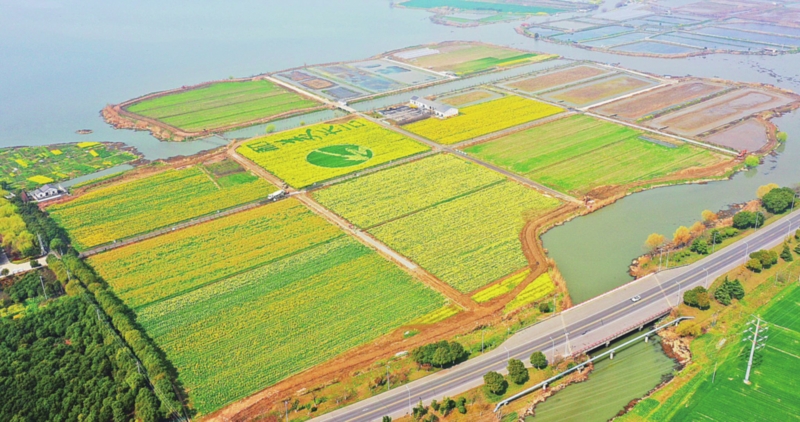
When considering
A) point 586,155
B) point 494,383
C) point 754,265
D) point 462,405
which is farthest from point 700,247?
point 462,405

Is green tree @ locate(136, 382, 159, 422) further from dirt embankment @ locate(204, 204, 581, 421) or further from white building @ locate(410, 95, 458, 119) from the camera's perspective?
white building @ locate(410, 95, 458, 119)

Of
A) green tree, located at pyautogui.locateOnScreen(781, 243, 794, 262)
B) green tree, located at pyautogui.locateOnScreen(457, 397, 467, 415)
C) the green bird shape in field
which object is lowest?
green tree, located at pyautogui.locateOnScreen(457, 397, 467, 415)

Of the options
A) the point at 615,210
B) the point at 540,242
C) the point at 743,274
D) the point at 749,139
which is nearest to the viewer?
the point at 743,274

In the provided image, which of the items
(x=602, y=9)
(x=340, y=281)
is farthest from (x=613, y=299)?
(x=602, y=9)

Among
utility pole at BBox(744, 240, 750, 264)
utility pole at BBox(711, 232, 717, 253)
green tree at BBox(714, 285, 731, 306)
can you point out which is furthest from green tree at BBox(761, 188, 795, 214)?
green tree at BBox(714, 285, 731, 306)

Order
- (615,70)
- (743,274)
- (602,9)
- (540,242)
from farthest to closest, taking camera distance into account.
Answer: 1. (602,9)
2. (615,70)
3. (540,242)
4. (743,274)

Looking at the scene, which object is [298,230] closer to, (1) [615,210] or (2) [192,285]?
(2) [192,285]
